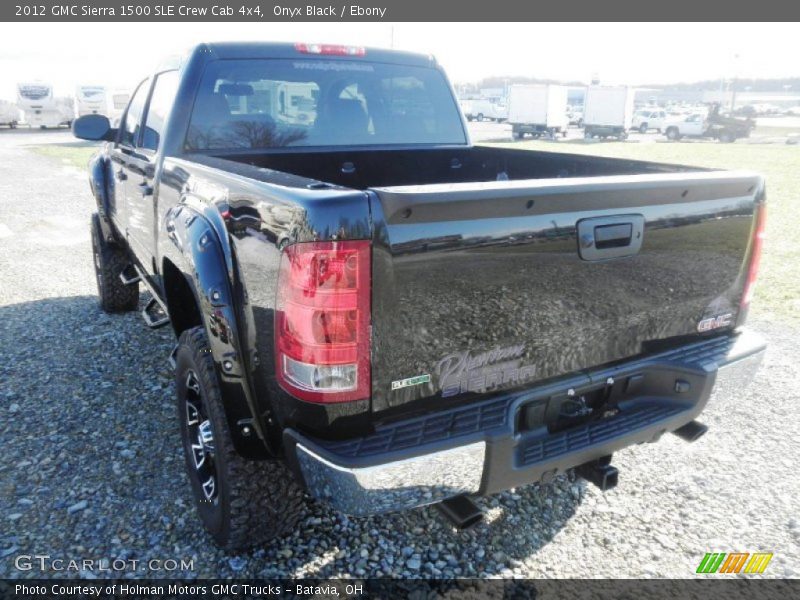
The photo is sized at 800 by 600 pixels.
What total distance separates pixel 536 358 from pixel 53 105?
118 ft

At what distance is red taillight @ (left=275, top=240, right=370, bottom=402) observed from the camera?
1842 millimetres

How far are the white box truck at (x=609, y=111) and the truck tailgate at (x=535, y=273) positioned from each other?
3734cm

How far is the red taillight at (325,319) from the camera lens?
1.84m

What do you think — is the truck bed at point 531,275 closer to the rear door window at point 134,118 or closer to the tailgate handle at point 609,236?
the tailgate handle at point 609,236

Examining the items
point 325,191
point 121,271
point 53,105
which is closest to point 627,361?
point 325,191

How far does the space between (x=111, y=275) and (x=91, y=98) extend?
30.1 m

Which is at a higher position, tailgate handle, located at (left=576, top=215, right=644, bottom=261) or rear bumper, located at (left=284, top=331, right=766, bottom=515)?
tailgate handle, located at (left=576, top=215, right=644, bottom=261)

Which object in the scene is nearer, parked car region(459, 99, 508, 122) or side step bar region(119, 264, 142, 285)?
side step bar region(119, 264, 142, 285)

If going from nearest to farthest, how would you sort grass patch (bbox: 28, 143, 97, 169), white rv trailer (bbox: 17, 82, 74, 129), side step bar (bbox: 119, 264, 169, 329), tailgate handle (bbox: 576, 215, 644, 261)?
tailgate handle (bbox: 576, 215, 644, 261)
side step bar (bbox: 119, 264, 169, 329)
grass patch (bbox: 28, 143, 97, 169)
white rv trailer (bbox: 17, 82, 74, 129)

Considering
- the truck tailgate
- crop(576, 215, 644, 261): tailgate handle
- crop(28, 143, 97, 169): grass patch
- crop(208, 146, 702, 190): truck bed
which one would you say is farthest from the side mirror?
crop(28, 143, 97, 169): grass patch

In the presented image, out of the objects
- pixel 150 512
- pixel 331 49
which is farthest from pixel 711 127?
pixel 150 512

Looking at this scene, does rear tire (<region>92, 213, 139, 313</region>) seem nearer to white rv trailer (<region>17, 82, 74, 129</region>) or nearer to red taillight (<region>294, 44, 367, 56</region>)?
red taillight (<region>294, 44, 367, 56</region>)

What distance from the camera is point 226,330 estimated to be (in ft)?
7.54

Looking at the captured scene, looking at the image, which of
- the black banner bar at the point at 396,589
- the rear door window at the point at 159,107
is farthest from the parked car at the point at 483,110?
the black banner bar at the point at 396,589
